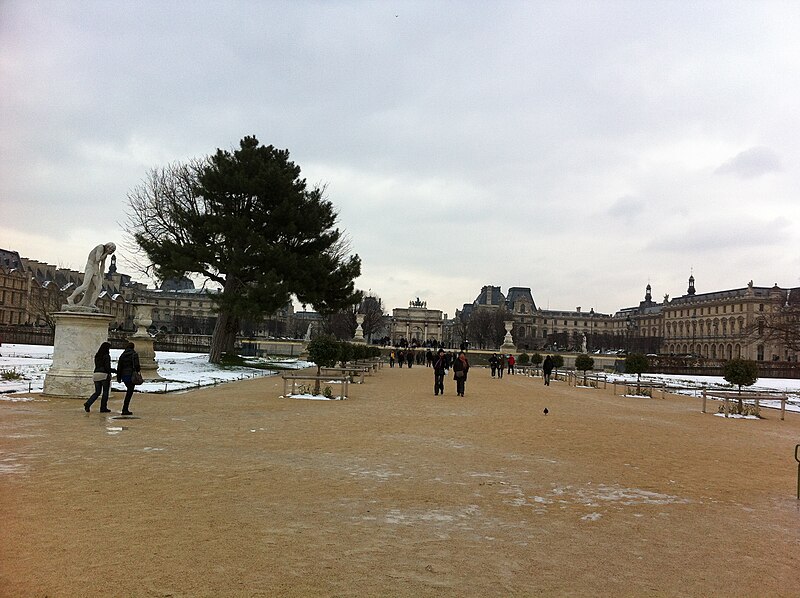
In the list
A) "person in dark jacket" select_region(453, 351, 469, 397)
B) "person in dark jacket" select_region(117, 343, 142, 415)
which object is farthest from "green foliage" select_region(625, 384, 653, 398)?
"person in dark jacket" select_region(117, 343, 142, 415)

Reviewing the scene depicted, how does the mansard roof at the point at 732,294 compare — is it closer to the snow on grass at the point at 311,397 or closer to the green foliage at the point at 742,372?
the green foliage at the point at 742,372

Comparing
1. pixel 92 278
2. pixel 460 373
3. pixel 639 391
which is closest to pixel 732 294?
pixel 639 391

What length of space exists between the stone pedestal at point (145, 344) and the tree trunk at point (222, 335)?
11.4 meters

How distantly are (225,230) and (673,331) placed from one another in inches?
4649

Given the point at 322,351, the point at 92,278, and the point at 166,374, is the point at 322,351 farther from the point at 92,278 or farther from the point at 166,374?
the point at 166,374

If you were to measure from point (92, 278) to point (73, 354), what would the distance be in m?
2.02

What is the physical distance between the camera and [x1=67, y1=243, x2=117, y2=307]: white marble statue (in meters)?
16.3

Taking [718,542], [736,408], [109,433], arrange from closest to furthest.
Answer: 1. [718,542]
2. [109,433]
3. [736,408]

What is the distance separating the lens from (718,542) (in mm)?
6035

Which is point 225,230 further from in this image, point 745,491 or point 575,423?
point 745,491

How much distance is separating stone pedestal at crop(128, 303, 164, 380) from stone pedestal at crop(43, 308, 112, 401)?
6.83m

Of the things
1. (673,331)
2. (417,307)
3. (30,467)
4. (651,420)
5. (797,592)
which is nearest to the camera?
(797,592)

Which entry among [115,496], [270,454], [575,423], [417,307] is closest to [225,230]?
[575,423]

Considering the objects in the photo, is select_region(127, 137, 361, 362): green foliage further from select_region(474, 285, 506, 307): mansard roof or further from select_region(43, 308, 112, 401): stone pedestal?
select_region(474, 285, 506, 307): mansard roof
